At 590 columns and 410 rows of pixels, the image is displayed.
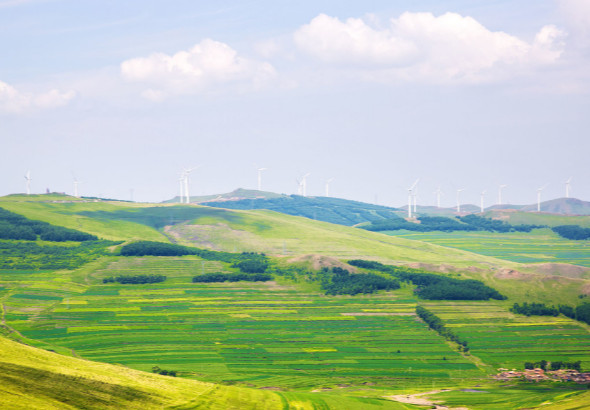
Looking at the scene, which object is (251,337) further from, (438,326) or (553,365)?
(553,365)

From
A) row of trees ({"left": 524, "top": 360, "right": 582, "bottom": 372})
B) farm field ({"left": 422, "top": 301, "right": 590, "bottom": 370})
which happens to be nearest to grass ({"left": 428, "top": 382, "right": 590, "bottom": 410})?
row of trees ({"left": 524, "top": 360, "right": 582, "bottom": 372})

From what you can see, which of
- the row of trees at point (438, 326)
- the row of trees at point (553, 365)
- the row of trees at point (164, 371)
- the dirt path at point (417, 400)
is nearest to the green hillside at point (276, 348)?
the row of trees at point (438, 326)

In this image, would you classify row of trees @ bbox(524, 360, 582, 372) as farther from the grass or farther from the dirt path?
the dirt path

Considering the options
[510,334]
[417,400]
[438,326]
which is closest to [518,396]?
[417,400]

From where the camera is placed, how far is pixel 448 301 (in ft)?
656

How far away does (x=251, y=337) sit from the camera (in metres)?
164

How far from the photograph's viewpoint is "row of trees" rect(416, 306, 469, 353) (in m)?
163

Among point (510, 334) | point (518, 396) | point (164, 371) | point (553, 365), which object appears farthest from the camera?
point (510, 334)

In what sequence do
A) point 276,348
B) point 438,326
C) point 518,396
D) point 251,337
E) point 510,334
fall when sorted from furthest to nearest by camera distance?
1. point 438,326
2. point 510,334
3. point 251,337
4. point 276,348
5. point 518,396

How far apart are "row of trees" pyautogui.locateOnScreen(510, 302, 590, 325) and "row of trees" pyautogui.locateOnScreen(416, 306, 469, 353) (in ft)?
87.8

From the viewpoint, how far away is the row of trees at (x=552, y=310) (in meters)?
182

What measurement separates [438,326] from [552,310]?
37969 millimetres

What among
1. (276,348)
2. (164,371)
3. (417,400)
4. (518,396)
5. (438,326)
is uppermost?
(438,326)

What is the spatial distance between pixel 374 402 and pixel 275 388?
2211 cm
